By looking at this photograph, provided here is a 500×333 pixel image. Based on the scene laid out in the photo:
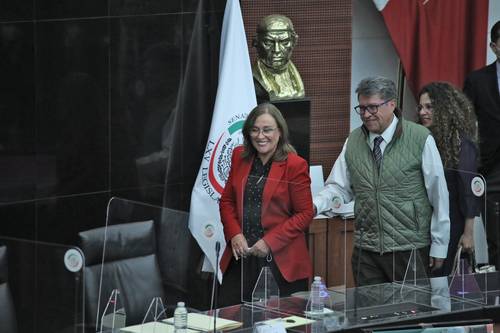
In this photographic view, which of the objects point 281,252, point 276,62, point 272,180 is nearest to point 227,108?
point 276,62

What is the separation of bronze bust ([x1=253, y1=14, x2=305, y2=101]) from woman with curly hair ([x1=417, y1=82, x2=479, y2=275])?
140 cm

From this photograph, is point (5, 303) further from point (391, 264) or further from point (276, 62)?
point (276, 62)

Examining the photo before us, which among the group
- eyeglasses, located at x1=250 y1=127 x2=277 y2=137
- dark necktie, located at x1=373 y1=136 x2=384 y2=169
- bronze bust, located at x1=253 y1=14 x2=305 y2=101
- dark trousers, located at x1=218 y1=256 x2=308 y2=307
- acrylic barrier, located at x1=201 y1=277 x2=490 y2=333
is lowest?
acrylic barrier, located at x1=201 y1=277 x2=490 y2=333

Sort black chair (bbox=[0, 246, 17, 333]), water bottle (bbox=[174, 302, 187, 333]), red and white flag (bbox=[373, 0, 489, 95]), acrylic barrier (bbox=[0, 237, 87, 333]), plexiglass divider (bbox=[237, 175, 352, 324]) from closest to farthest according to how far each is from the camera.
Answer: acrylic barrier (bbox=[0, 237, 87, 333]), black chair (bbox=[0, 246, 17, 333]), water bottle (bbox=[174, 302, 187, 333]), plexiglass divider (bbox=[237, 175, 352, 324]), red and white flag (bbox=[373, 0, 489, 95])

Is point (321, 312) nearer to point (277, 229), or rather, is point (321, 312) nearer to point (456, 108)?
point (277, 229)

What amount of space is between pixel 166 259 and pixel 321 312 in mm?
723

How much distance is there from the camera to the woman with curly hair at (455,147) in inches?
260

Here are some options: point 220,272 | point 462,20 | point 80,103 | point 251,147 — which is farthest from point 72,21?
point 462,20

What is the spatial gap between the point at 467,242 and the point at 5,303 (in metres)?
2.30

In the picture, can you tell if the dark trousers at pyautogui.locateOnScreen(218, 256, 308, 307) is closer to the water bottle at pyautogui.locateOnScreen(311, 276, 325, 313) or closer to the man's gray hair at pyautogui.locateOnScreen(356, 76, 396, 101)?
the water bottle at pyautogui.locateOnScreen(311, 276, 325, 313)

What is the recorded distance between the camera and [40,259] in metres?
5.34

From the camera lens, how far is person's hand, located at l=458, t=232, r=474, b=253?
260 inches

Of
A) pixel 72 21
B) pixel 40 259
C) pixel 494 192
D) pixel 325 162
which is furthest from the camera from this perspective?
pixel 325 162

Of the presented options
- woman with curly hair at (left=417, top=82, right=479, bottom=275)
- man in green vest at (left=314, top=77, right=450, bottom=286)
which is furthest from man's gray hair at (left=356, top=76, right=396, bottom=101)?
woman with curly hair at (left=417, top=82, right=479, bottom=275)
